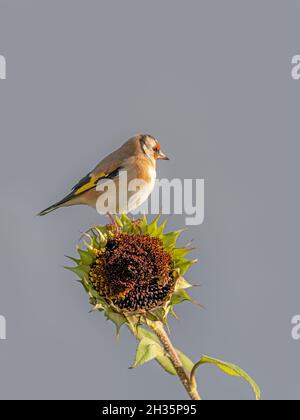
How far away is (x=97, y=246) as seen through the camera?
6.03 metres

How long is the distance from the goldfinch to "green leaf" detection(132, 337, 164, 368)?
2726mm

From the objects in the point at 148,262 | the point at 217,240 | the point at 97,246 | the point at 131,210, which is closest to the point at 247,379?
the point at 148,262

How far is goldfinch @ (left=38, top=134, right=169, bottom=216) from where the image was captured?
8102 millimetres

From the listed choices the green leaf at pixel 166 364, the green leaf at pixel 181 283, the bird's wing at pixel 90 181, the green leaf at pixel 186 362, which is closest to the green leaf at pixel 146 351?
the green leaf at pixel 166 364

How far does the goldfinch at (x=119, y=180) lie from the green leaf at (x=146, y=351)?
2726 millimetres

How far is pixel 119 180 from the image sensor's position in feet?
27.9

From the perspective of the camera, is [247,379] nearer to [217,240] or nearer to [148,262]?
[148,262]

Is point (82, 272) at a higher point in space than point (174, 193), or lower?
lower

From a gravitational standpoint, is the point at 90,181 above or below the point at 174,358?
above

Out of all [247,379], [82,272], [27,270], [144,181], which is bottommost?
[247,379]

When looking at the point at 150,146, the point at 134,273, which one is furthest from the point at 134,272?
the point at 150,146

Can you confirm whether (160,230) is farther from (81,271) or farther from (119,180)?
(119,180)

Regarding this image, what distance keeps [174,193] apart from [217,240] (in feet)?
6.03

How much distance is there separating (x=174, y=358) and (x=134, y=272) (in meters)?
0.84
